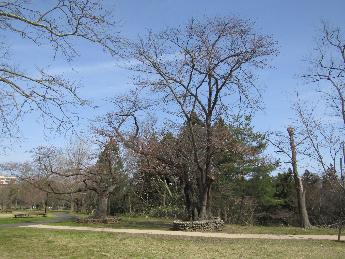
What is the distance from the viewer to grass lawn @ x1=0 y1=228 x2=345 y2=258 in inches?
424

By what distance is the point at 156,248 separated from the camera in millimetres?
12156

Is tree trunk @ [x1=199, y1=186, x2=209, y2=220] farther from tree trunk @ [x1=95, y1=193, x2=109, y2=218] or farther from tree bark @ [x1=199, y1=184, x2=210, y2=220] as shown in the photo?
tree trunk @ [x1=95, y1=193, x2=109, y2=218]

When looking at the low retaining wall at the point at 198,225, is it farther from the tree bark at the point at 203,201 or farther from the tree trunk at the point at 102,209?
the tree trunk at the point at 102,209

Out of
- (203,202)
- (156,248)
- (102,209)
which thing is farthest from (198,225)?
(102,209)

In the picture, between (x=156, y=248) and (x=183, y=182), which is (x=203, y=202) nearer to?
(x=183, y=182)

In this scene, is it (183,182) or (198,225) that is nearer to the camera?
(198,225)

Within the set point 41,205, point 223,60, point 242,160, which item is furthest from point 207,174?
point 41,205

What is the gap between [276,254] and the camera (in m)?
11.0

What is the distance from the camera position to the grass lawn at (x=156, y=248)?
10.8m

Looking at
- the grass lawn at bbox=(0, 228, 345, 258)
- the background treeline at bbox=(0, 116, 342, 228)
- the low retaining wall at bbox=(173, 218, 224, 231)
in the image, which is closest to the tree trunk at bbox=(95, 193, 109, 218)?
the background treeline at bbox=(0, 116, 342, 228)

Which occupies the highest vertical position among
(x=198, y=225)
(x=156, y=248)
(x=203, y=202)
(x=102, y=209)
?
(x=203, y=202)

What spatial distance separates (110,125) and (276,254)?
17.3m

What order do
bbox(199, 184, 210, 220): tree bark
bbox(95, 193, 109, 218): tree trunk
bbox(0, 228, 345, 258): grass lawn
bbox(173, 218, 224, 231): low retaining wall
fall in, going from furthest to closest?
bbox(95, 193, 109, 218): tree trunk, bbox(199, 184, 210, 220): tree bark, bbox(173, 218, 224, 231): low retaining wall, bbox(0, 228, 345, 258): grass lawn

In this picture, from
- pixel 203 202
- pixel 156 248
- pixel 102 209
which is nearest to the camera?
pixel 156 248
